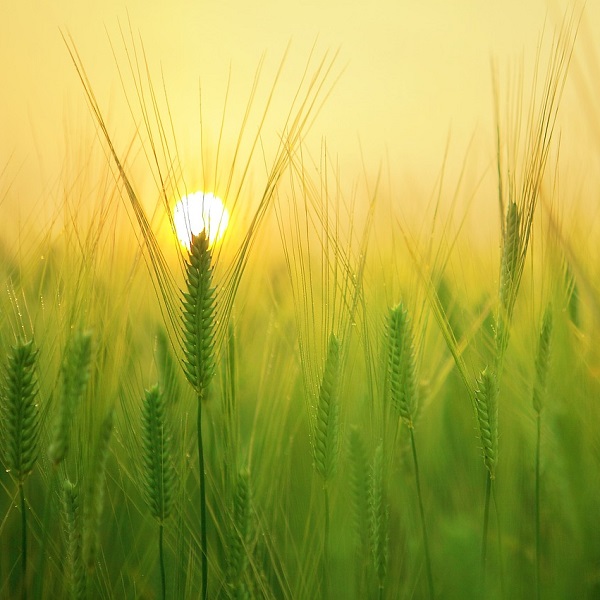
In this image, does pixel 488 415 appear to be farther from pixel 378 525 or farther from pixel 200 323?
pixel 200 323

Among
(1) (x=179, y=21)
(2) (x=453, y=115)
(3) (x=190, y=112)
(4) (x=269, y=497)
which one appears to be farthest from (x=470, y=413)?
(1) (x=179, y=21)

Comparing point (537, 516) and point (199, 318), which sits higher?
point (199, 318)

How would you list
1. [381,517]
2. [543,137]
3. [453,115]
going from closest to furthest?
[381,517] < [543,137] < [453,115]

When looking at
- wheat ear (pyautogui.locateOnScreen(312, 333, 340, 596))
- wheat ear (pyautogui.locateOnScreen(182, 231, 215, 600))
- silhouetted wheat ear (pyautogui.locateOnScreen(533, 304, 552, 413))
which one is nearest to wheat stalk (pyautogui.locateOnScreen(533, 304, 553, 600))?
silhouetted wheat ear (pyautogui.locateOnScreen(533, 304, 552, 413))

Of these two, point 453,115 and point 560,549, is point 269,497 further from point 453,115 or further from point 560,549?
point 453,115

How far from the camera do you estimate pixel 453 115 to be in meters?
0.94

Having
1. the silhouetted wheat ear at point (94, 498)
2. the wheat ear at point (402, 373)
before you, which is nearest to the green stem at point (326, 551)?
the wheat ear at point (402, 373)

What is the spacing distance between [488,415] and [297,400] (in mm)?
278

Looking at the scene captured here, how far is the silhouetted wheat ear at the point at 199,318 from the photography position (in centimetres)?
57

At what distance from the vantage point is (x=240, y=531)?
60 cm

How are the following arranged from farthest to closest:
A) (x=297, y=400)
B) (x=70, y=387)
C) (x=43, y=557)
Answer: (x=297, y=400), (x=43, y=557), (x=70, y=387)

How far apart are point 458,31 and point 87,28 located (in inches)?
23.9

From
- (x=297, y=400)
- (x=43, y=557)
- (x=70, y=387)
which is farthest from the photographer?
(x=297, y=400)

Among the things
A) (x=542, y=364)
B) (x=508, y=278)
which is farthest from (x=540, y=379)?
(x=508, y=278)
